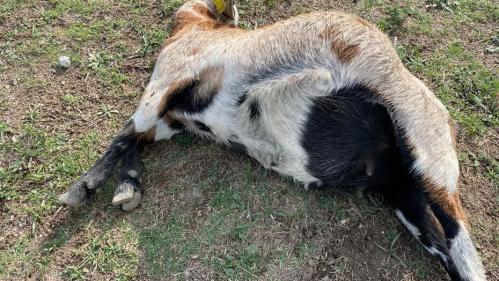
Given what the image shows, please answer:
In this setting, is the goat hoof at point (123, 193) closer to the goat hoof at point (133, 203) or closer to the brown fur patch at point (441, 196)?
the goat hoof at point (133, 203)

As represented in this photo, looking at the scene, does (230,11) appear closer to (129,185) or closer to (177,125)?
(177,125)

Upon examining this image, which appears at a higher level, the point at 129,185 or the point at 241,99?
the point at 241,99

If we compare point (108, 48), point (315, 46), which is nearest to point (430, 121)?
point (315, 46)

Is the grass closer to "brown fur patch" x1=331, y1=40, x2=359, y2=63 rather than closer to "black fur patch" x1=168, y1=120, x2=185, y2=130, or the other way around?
"black fur patch" x1=168, y1=120, x2=185, y2=130

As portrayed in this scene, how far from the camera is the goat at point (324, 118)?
333cm

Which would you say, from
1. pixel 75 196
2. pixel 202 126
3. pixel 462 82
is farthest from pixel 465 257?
pixel 75 196

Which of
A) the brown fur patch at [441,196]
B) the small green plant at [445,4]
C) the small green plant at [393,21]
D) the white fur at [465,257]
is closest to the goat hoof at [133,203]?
the brown fur patch at [441,196]

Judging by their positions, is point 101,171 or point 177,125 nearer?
point 101,171

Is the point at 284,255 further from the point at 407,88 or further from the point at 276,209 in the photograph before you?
the point at 407,88

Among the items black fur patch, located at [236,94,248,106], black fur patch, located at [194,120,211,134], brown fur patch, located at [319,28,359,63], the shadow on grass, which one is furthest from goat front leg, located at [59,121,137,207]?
brown fur patch, located at [319,28,359,63]

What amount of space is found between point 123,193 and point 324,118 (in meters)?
1.51

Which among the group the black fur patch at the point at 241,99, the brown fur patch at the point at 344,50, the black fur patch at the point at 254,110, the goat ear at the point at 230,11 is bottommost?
the black fur patch at the point at 254,110

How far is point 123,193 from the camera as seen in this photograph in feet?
12.0

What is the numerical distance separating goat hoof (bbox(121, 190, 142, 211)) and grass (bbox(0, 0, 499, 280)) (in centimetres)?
7
